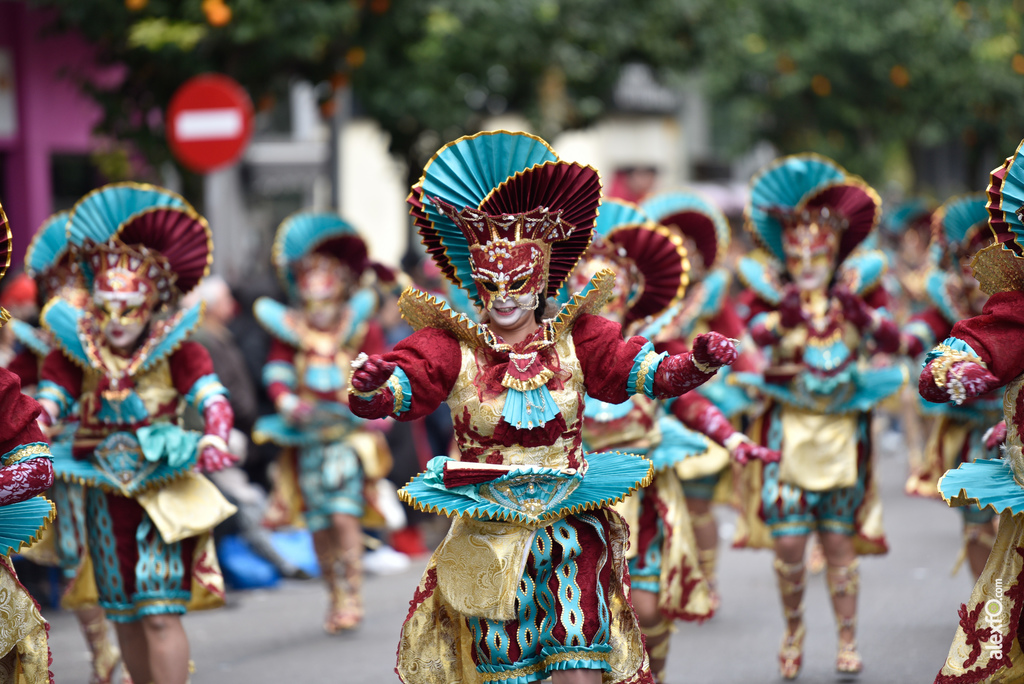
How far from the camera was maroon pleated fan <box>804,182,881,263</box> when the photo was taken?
6.93 m

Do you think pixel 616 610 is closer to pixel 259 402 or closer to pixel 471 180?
pixel 471 180

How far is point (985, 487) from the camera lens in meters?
4.73

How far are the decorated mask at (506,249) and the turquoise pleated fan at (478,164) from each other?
0.05 meters

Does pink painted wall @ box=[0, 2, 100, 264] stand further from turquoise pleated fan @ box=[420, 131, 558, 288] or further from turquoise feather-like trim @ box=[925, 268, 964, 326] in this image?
turquoise pleated fan @ box=[420, 131, 558, 288]

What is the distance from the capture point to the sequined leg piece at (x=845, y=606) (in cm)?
676

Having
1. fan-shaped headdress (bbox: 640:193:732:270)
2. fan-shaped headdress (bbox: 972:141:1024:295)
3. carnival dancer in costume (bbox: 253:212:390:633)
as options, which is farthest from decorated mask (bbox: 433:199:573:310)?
carnival dancer in costume (bbox: 253:212:390:633)

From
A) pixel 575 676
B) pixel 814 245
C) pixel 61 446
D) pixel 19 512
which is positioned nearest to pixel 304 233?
pixel 61 446

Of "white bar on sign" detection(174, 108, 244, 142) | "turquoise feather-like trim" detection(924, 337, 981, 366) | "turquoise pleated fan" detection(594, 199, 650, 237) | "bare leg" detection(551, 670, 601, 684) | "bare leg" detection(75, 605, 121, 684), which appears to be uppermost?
"white bar on sign" detection(174, 108, 244, 142)

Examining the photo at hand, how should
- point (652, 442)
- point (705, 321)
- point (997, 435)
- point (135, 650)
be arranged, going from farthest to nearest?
1. point (705, 321)
2. point (652, 442)
3. point (135, 650)
4. point (997, 435)

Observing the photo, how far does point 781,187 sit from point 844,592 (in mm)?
1998

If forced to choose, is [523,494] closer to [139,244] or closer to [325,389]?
[139,244]

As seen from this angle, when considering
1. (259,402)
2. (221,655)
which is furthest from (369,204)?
(221,655)

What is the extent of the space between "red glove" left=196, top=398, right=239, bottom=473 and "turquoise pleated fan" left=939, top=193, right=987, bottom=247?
156 inches

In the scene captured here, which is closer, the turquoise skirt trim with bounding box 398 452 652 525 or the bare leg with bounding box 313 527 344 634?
the turquoise skirt trim with bounding box 398 452 652 525
